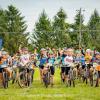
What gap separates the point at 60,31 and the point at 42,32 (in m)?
3.35

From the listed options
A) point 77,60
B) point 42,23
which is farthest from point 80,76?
point 42,23

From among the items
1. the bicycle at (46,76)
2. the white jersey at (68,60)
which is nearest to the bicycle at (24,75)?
the bicycle at (46,76)

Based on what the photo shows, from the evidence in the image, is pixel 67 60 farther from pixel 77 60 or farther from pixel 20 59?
pixel 77 60

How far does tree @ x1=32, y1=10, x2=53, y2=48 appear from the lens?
268 feet

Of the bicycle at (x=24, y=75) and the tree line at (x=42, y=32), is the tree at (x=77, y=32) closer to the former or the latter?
the tree line at (x=42, y=32)

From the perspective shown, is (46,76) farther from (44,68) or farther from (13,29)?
(13,29)

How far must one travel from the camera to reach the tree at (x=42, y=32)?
81744mm

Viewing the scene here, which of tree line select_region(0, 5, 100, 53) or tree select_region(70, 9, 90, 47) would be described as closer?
tree line select_region(0, 5, 100, 53)

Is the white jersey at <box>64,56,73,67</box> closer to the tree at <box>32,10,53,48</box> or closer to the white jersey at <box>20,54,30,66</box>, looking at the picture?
the white jersey at <box>20,54,30,66</box>

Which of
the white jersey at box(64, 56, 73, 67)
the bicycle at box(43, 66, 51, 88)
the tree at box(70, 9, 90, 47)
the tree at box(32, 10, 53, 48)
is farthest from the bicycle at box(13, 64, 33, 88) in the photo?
the tree at box(70, 9, 90, 47)

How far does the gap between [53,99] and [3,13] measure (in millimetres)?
69445

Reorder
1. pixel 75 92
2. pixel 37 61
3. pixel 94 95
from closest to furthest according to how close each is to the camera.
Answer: pixel 94 95 < pixel 75 92 < pixel 37 61

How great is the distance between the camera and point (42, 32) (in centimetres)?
8294

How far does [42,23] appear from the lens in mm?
84750
